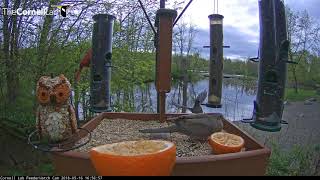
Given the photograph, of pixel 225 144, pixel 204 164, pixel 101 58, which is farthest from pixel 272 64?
pixel 101 58

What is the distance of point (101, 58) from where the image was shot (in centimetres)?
462

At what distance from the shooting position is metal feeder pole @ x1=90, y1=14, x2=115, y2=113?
4.64 m

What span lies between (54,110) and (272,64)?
2.09 metres

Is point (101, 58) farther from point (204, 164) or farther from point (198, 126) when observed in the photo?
point (204, 164)

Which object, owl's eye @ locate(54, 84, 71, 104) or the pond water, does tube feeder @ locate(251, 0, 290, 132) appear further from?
the pond water

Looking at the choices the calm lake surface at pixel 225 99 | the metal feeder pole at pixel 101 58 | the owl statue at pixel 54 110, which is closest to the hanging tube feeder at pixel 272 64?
the owl statue at pixel 54 110

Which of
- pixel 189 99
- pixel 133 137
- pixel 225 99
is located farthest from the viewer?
pixel 189 99

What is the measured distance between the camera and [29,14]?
19.7 feet

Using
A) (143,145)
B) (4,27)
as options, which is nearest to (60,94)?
(143,145)

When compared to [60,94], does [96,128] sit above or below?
below

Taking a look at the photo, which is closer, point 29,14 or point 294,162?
point 294,162

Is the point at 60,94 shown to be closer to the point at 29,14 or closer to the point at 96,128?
the point at 96,128

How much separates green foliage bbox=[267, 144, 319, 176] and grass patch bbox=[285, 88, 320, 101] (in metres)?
18.5

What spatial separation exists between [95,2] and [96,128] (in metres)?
3.00
